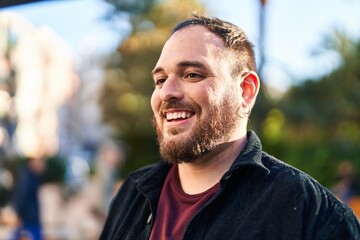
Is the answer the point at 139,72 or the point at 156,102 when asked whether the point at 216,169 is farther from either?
the point at 139,72

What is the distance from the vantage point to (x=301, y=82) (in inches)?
966

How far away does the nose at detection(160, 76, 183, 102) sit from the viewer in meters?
2.44

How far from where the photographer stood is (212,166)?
8.33ft

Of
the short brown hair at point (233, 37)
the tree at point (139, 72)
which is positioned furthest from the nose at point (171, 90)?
the tree at point (139, 72)

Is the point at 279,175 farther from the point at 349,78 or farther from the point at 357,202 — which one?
the point at 349,78

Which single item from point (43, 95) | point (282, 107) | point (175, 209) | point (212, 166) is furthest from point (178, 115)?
point (43, 95)

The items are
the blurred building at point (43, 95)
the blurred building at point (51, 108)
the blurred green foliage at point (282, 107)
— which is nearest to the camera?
the blurred building at point (51, 108)

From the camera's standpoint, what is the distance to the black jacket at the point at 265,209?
7.14 ft

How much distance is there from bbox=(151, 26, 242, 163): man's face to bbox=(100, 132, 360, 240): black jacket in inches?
5.6

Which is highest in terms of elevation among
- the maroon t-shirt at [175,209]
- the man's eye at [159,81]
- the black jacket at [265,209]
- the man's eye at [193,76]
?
the man's eye at [193,76]

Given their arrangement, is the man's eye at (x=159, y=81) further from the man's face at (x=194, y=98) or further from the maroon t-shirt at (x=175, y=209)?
the maroon t-shirt at (x=175, y=209)

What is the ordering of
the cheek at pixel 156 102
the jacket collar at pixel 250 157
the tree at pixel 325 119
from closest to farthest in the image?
1. the jacket collar at pixel 250 157
2. the cheek at pixel 156 102
3. the tree at pixel 325 119

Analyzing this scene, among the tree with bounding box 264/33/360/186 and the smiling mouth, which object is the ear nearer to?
the smiling mouth

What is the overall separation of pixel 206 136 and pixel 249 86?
30cm
